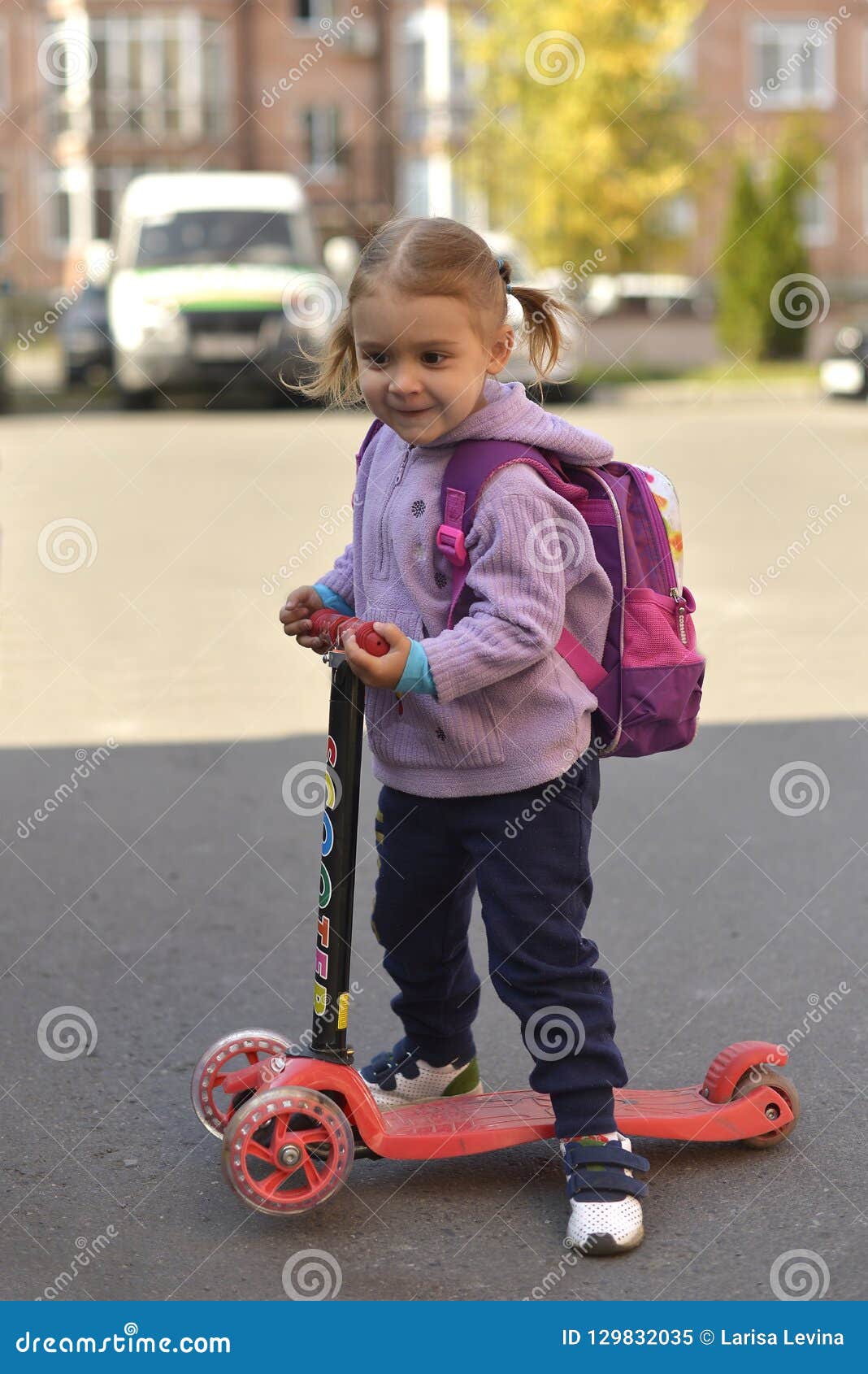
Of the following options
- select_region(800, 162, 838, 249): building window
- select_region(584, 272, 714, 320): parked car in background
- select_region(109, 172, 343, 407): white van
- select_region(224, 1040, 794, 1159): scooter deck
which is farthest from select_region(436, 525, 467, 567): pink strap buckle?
select_region(800, 162, 838, 249): building window

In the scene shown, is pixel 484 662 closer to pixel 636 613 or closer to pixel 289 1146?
pixel 636 613

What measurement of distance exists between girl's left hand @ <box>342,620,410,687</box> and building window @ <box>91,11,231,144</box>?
1969 inches

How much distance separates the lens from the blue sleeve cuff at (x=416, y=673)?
2773mm

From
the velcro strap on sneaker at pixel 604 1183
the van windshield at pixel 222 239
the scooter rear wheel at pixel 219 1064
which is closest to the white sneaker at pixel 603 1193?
the velcro strap on sneaker at pixel 604 1183

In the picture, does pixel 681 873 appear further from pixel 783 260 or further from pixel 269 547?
pixel 783 260

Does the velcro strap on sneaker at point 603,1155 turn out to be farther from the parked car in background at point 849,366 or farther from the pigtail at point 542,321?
the parked car in background at point 849,366

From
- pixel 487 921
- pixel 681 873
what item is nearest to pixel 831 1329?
pixel 487 921

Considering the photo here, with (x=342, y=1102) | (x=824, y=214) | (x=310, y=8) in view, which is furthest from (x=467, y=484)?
(x=310, y=8)

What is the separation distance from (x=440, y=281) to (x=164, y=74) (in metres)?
50.9

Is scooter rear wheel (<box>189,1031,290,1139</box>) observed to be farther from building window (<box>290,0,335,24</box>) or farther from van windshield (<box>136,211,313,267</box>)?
building window (<box>290,0,335,24</box>)

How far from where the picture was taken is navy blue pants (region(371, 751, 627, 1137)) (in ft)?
9.83

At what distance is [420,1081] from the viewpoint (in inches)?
133

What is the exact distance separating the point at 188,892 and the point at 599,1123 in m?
1.93

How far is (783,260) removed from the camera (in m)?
27.0
